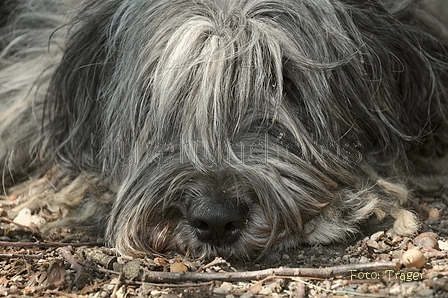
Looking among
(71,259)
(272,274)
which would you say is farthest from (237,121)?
(71,259)

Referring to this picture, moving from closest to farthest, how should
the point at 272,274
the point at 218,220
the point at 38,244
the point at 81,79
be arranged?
the point at 272,274 < the point at 218,220 < the point at 38,244 < the point at 81,79

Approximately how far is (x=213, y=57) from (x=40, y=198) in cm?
136

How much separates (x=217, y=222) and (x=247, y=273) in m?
Answer: 0.26

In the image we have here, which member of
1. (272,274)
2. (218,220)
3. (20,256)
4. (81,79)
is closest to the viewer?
(272,274)

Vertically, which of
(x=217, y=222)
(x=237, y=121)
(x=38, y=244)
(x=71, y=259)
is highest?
(x=237, y=121)

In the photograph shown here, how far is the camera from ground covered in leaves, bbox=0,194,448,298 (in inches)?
126

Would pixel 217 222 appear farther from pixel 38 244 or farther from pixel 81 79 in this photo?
pixel 81 79

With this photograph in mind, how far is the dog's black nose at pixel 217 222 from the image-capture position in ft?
11.3

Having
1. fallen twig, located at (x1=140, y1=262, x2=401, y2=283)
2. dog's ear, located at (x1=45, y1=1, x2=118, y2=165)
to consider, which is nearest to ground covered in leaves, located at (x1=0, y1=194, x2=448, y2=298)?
fallen twig, located at (x1=140, y1=262, x2=401, y2=283)

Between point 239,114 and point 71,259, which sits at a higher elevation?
point 239,114

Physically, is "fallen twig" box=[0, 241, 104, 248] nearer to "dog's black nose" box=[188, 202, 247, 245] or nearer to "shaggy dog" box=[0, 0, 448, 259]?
"shaggy dog" box=[0, 0, 448, 259]

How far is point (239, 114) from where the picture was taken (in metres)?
3.84

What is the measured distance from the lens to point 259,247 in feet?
11.6

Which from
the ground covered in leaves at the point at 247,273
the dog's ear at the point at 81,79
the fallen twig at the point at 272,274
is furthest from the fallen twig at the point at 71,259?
the dog's ear at the point at 81,79
